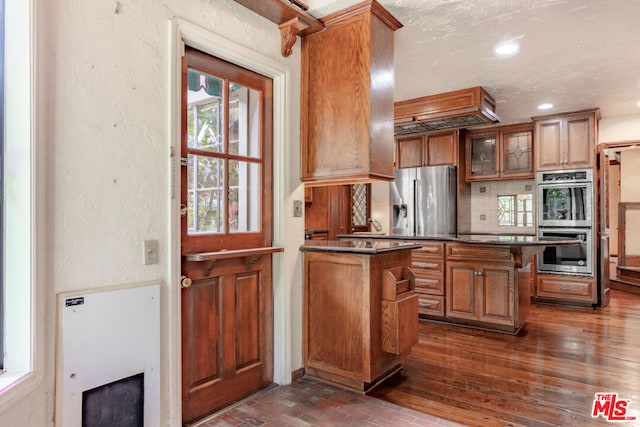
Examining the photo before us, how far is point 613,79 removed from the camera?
3.70 meters

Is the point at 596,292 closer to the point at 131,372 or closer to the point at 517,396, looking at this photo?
the point at 517,396

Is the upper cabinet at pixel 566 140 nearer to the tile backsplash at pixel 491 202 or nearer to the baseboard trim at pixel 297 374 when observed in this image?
the tile backsplash at pixel 491 202

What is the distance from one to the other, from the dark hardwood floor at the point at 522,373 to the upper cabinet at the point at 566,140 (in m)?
1.99

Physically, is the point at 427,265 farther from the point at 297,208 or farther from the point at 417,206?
the point at 297,208

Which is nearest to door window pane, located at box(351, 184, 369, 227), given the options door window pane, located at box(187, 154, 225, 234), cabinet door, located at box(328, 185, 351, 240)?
cabinet door, located at box(328, 185, 351, 240)

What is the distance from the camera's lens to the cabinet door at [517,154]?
17.4 ft

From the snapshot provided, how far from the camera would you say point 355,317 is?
2.48m

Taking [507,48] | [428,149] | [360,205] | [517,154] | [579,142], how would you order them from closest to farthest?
[507,48] → [579,142] → [517,154] → [428,149] → [360,205]

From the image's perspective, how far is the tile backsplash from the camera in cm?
554

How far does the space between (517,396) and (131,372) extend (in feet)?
7.18

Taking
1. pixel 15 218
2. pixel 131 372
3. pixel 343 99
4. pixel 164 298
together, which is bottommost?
pixel 131 372

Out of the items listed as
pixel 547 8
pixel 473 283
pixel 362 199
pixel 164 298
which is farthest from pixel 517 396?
pixel 362 199

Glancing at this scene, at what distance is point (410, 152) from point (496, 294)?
2.62m

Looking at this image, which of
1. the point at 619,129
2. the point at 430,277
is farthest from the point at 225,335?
the point at 619,129
